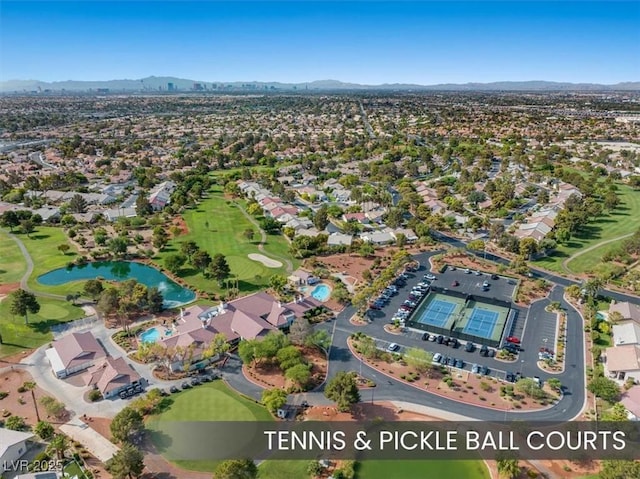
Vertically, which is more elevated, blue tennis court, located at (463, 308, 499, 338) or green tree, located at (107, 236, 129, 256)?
green tree, located at (107, 236, 129, 256)

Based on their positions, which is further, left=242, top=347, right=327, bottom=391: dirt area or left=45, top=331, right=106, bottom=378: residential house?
left=45, top=331, right=106, bottom=378: residential house

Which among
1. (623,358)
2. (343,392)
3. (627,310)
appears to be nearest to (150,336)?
(343,392)

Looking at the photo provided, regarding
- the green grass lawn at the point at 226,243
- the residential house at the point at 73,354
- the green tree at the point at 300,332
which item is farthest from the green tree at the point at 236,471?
the green grass lawn at the point at 226,243

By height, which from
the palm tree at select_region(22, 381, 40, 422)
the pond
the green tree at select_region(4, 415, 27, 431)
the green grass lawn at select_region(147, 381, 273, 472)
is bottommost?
the pond

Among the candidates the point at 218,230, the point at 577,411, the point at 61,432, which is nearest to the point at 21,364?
the point at 61,432

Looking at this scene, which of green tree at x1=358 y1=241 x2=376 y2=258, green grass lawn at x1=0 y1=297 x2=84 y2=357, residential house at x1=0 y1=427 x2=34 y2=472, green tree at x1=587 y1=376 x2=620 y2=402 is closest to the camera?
residential house at x1=0 y1=427 x2=34 y2=472

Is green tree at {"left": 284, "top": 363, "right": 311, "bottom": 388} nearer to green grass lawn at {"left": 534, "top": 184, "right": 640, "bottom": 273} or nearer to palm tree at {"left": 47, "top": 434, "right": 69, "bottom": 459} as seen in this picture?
palm tree at {"left": 47, "top": 434, "right": 69, "bottom": 459}

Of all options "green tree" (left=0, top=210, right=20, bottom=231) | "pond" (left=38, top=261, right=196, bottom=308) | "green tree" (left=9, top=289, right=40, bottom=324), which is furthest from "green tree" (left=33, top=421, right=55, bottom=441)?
"green tree" (left=0, top=210, right=20, bottom=231)
